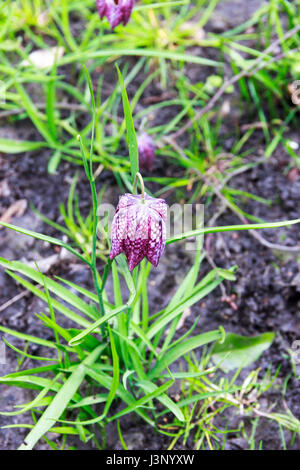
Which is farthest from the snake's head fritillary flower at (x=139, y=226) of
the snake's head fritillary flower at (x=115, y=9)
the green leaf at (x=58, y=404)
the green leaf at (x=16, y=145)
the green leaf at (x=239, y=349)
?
the green leaf at (x=16, y=145)

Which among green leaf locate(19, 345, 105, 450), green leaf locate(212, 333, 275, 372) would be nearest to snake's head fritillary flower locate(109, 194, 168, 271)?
green leaf locate(19, 345, 105, 450)

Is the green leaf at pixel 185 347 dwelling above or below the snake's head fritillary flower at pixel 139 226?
below

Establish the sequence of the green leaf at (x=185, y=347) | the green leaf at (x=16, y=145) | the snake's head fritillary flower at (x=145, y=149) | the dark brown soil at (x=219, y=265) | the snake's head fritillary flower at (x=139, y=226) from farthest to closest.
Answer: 1. the green leaf at (x=16, y=145)
2. the snake's head fritillary flower at (x=145, y=149)
3. the dark brown soil at (x=219, y=265)
4. the green leaf at (x=185, y=347)
5. the snake's head fritillary flower at (x=139, y=226)

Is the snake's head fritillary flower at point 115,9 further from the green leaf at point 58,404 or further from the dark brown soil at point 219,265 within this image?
the green leaf at point 58,404

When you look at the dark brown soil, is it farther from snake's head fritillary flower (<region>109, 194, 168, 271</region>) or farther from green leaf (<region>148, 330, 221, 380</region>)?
snake's head fritillary flower (<region>109, 194, 168, 271</region>)
